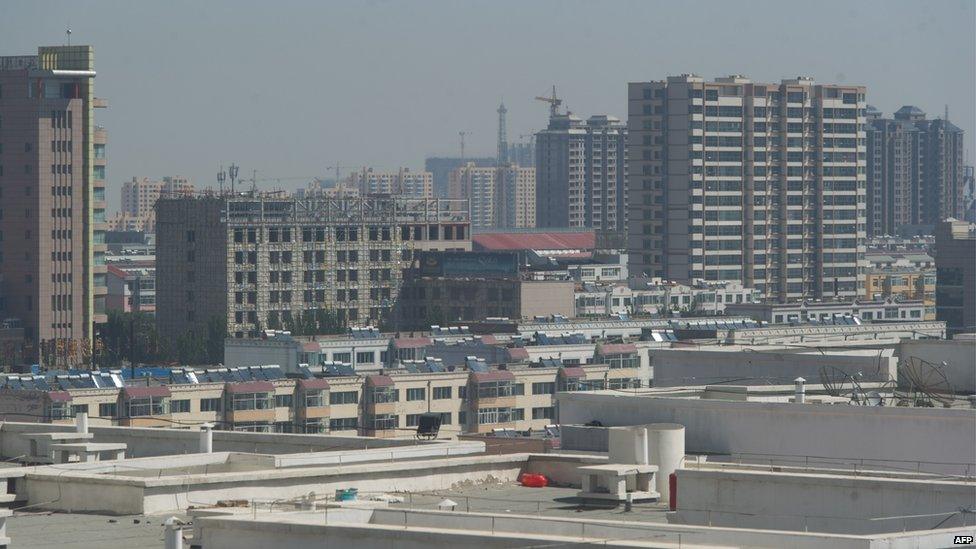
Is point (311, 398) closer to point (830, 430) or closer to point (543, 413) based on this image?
point (543, 413)

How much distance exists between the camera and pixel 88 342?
577 feet

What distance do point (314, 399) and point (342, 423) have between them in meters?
2.08

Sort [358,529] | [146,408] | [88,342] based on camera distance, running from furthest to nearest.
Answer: [88,342]
[146,408]
[358,529]

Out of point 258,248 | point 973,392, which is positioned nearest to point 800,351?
point 973,392

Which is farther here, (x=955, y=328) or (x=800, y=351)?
(x=955, y=328)

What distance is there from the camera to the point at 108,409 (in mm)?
100875

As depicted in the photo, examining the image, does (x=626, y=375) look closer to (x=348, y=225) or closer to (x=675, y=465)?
(x=348, y=225)

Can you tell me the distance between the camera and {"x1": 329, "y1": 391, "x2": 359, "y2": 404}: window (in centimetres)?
11088

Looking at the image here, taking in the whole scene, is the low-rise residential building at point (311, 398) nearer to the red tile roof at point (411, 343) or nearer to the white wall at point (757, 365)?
the red tile roof at point (411, 343)

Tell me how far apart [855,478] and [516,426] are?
91.5 meters

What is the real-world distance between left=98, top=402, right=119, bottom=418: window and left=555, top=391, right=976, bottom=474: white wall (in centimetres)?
6656

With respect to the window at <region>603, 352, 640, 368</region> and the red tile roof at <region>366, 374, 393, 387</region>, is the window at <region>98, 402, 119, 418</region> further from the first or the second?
the window at <region>603, 352, 640, 368</region>

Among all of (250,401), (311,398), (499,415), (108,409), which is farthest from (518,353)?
(108,409)

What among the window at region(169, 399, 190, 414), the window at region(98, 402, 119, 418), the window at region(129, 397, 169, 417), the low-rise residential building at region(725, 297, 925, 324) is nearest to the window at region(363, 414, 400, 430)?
the window at region(169, 399, 190, 414)
